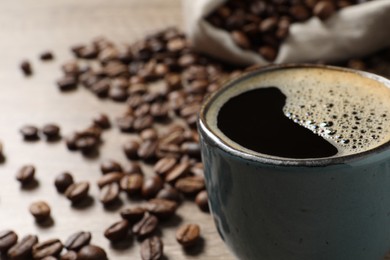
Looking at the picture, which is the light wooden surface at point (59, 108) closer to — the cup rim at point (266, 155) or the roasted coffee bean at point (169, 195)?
the roasted coffee bean at point (169, 195)

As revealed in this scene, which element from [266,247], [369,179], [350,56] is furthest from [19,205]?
[350,56]

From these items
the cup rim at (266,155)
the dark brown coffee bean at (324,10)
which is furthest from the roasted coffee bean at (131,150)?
the dark brown coffee bean at (324,10)

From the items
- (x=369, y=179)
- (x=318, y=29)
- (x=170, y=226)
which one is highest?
(x=369, y=179)

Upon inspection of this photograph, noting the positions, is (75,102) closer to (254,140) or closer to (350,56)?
(350,56)

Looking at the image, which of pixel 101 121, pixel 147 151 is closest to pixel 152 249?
pixel 147 151

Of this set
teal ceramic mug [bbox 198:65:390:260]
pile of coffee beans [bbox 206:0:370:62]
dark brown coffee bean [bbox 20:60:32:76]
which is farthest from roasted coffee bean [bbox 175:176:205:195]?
dark brown coffee bean [bbox 20:60:32:76]

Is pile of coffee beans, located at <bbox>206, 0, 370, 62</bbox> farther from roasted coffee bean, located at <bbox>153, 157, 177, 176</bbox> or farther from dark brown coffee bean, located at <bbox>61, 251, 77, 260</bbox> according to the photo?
dark brown coffee bean, located at <bbox>61, 251, 77, 260</bbox>

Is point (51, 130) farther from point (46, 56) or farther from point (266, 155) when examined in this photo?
point (266, 155)
